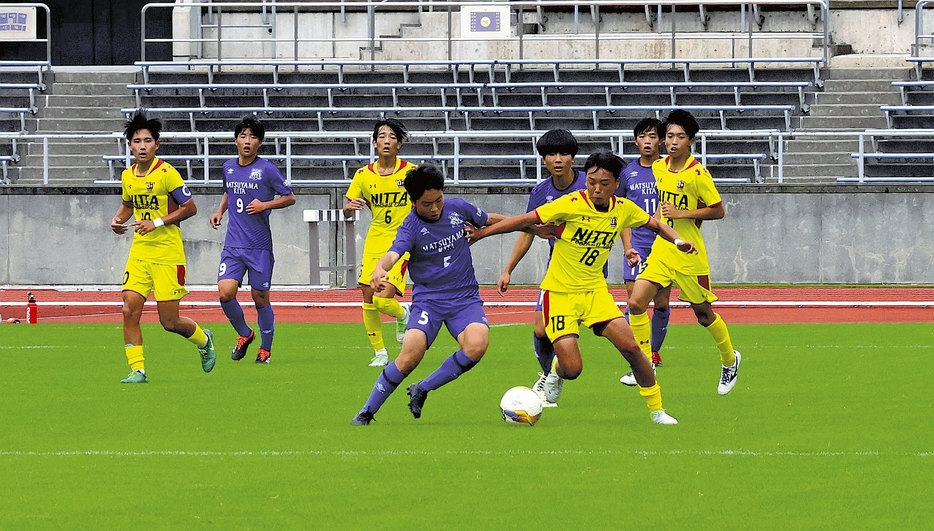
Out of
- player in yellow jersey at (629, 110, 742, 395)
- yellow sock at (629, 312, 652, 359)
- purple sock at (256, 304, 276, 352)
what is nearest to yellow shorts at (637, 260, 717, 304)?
player in yellow jersey at (629, 110, 742, 395)

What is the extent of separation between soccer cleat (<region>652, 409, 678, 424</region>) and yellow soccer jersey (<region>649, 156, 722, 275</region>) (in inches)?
85.1

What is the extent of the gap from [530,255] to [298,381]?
13.1 m

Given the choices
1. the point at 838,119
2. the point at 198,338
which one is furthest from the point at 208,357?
the point at 838,119

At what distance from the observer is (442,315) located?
9406mm

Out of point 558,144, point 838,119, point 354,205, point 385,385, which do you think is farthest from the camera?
point 838,119

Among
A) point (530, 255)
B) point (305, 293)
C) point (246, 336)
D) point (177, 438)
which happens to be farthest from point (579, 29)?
point (177, 438)

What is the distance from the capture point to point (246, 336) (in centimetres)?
1384

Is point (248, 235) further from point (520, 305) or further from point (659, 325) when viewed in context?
point (520, 305)

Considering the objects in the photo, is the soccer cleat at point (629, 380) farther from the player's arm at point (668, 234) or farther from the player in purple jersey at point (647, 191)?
the player's arm at point (668, 234)

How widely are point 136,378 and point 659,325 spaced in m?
4.22

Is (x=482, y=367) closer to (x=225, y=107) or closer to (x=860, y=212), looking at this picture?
(x=860, y=212)

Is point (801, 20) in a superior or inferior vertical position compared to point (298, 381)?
superior

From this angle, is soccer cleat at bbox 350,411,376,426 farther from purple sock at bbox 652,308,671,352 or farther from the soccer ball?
purple sock at bbox 652,308,671,352

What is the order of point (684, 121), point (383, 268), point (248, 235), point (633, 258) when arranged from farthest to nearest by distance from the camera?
point (248, 235) → point (684, 121) → point (633, 258) → point (383, 268)
